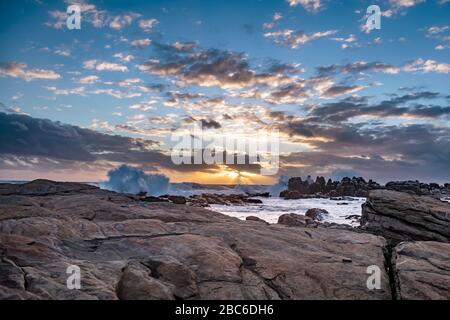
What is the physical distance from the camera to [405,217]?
19.7 metres

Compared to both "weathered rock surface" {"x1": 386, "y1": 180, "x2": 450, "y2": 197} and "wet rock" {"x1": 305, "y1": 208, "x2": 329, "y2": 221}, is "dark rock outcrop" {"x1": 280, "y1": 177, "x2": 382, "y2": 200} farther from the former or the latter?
"wet rock" {"x1": 305, "y1": 208, "x2": 329, "y2": 221}

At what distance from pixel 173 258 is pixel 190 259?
1.74 feet

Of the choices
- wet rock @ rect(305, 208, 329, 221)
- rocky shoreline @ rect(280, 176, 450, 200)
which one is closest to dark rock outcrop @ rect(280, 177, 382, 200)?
rocky shoreline @ rect(280, 176, 450, 200)

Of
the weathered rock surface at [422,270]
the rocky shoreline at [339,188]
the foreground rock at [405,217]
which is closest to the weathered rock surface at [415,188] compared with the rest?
the rocky shoreline at [339,188]

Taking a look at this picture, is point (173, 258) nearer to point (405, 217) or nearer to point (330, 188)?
point (405, 217)

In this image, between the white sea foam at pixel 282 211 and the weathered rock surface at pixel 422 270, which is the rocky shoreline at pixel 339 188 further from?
the weathered rock surface at pixel 422 270

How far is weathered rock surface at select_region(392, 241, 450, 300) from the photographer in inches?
347

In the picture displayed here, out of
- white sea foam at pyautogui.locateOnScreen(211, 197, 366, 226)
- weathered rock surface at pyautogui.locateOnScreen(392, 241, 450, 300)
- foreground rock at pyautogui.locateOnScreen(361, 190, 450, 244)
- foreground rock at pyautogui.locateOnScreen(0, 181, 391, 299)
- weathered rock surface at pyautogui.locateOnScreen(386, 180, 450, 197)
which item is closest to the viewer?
foreground rock at pyautogui.locateOnScreen(0, 181, 391, 299)

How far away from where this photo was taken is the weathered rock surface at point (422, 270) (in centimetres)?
882

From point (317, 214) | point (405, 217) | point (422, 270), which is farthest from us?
point (317, 214)

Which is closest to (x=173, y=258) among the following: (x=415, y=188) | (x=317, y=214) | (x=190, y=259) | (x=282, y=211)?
(x=190, y=259)

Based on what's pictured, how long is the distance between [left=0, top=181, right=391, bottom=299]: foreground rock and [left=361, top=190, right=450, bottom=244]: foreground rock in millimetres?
7302

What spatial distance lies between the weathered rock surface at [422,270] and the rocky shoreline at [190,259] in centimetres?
3
